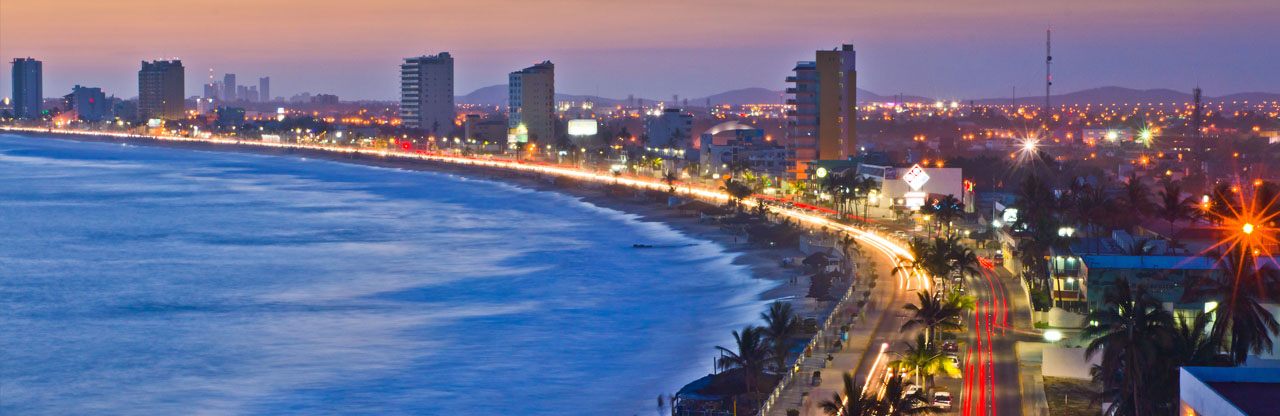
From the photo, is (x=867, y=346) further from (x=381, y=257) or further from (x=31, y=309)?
(x=381, y=257)

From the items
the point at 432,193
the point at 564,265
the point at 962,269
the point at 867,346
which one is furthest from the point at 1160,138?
the point at 867,346

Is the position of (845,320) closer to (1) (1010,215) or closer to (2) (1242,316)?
(2) (1242,316)

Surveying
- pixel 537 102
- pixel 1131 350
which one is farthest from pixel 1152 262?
pixel 537 102

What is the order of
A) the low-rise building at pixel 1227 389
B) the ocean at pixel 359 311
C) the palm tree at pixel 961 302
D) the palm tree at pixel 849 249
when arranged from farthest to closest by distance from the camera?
the palm tree at pixel 849 249, the ocean at pixel 359 311, the palm tree at pixel 961 302, the low-rise building at pixel 1227 389

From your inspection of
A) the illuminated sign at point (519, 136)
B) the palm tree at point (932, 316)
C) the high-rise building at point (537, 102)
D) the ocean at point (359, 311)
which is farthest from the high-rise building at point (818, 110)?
the high-rise building at point (537, 102)

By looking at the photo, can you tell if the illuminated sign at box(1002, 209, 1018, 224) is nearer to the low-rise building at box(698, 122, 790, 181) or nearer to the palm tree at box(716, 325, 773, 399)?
the palm tree at box(716, 325, 773, 399)

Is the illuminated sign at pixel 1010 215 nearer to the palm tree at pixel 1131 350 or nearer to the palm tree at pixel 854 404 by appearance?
the palm tree at pixel 1131 350
